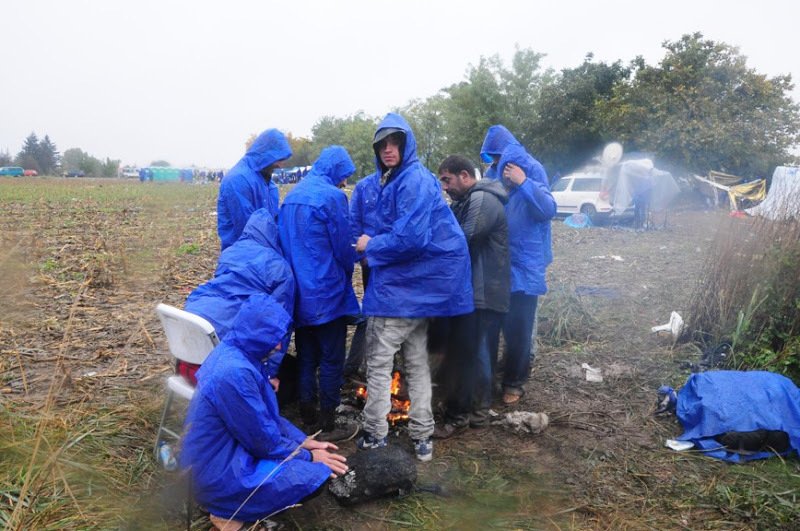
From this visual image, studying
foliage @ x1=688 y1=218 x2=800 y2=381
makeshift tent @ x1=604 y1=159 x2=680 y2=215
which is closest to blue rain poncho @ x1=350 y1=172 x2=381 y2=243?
foliage @ x1=688 y1=218 x2=800 y2=381

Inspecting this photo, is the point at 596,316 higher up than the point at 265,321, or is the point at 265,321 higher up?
the point at 265,321

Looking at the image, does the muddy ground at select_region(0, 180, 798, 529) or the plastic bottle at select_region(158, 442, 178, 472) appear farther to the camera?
the plastic bottle at select_region(158, 442, 178, 472)

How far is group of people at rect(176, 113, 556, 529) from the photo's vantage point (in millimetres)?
2414

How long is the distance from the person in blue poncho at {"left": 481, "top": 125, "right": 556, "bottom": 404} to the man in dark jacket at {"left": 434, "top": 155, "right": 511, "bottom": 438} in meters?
0.30

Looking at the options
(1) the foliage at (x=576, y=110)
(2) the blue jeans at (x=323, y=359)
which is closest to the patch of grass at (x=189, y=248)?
(2) the blue jeans at (x=323, y=359)

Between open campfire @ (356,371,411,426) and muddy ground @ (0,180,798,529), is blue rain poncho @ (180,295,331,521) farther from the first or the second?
open campfire @ (356,371,411,426)

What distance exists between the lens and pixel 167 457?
288 cm

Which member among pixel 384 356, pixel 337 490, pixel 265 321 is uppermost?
pixel 265 321

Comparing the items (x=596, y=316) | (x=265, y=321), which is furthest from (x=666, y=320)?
(x=265, y=321)

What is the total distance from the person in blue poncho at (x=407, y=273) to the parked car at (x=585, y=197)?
15102 mm

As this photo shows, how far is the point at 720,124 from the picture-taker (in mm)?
22516

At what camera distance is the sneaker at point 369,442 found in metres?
3.27

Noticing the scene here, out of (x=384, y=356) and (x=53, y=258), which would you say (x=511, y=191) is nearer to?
(x=384, y=356)

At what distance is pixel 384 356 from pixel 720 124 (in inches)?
965
